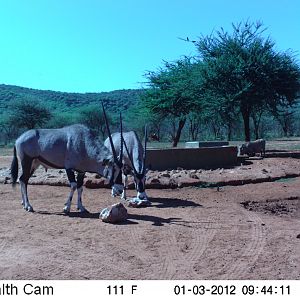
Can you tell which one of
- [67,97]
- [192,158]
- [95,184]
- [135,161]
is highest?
[67,97]

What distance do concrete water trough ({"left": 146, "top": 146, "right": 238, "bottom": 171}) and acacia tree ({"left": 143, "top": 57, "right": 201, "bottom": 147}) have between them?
9.61 m

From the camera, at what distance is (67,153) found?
1119 centimetres

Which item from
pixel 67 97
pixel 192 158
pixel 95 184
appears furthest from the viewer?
pixel 67 97

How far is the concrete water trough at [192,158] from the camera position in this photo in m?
17.8

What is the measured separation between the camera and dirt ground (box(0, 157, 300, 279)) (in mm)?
6395

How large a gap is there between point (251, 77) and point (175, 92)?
4.58 m

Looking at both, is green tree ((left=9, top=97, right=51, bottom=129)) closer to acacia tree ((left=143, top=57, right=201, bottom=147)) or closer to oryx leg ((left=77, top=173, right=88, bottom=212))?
acacia tree ((left=143, top=57, right=201, bottom=147))

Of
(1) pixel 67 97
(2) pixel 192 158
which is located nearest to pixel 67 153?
(2) pixel 192 158

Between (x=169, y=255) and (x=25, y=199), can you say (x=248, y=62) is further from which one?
(x=169, y=255)

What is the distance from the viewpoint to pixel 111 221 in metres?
9.41

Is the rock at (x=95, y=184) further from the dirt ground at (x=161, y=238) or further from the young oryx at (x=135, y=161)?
the young oryx at (x=135, y=161)

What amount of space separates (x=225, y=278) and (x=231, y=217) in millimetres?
3967

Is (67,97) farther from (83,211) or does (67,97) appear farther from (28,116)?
(83,211)

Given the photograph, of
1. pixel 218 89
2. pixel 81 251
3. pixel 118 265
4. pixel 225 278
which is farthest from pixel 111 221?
pixel 218 89
